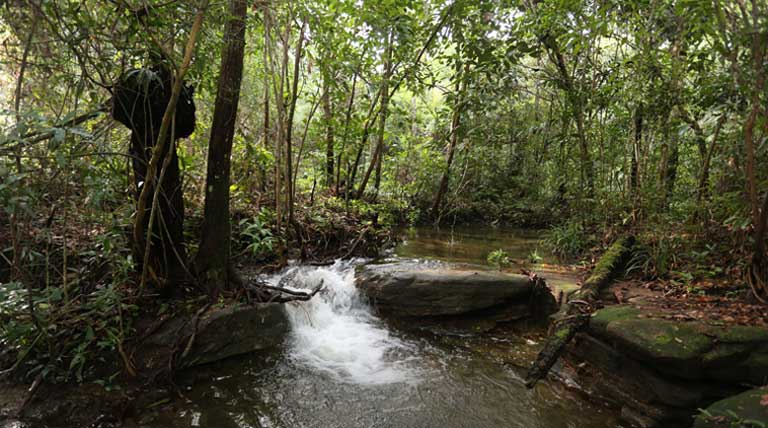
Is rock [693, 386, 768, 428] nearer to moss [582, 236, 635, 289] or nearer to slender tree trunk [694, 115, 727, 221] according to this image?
moss [582, 236, 635, 289]

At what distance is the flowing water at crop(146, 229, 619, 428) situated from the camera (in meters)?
3.52

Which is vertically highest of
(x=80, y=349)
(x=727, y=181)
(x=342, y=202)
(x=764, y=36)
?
(x=764, y=36)

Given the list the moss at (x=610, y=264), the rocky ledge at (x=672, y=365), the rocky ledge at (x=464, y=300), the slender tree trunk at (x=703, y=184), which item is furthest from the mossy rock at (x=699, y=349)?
the slender tree trunk at (x=703, y=184)

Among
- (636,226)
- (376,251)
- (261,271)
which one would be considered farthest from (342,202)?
(636,226)

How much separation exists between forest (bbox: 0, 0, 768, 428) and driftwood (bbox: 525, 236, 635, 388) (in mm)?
33

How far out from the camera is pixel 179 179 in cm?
435

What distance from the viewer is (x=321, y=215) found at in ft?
27.9

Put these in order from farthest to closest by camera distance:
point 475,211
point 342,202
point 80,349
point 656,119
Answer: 1. point 475,211
2. point 342,202
3. point 656,119
4. point 80,349

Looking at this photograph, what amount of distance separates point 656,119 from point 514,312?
382 cm

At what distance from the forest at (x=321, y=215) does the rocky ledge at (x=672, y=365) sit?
0.07 feet

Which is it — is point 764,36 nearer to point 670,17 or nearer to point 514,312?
point 670,17

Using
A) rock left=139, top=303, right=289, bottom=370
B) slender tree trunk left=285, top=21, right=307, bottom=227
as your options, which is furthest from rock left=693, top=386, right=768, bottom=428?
slender tree trunk left=285, top=21, right=307, bottom=227

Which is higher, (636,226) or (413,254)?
(636,226)

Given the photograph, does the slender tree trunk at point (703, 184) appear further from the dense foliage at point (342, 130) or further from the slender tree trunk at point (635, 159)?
the slender tree trunk at point (635, 159)
